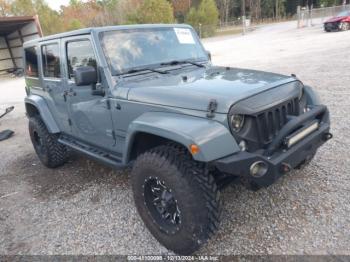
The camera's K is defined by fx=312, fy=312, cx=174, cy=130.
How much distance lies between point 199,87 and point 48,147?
2849mm

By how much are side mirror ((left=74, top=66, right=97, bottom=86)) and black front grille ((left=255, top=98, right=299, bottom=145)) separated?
5.55ft

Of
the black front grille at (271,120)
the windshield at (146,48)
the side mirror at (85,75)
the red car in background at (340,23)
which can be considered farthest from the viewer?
the red car in background at (340,23)

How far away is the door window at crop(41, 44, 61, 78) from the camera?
4.08m

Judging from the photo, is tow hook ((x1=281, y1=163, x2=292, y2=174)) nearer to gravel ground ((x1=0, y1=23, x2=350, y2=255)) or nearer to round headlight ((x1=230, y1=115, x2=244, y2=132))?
round headlight ((x1=230, y1=115, x2=244, y2=132))

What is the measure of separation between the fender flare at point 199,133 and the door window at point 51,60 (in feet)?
6.76

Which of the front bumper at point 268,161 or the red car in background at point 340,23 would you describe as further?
the red car in background at point 340,23

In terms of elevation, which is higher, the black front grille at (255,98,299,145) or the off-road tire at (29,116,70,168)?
the black front grille at (255,98,299,145)

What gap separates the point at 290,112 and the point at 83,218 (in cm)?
243

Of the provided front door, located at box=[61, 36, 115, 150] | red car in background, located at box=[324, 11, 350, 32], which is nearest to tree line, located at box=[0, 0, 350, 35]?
red car in background, located at box=[324, 11, 350, 32]

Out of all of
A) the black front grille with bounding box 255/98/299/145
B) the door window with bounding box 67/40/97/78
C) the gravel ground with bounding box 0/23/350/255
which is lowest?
the gravel ground with bounding box 0/23/350/255

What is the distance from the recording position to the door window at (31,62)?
4.69 m

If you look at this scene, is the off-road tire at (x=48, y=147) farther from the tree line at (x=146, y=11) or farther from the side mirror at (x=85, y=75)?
the tree line at (x=146, y=11)

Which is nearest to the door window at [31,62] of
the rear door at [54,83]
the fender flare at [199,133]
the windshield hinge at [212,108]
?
the rear door at [54,83]

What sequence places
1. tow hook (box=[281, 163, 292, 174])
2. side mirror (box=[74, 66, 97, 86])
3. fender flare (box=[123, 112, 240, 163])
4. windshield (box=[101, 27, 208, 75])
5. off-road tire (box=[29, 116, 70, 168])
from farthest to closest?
off-road tire (box=[29, 116, 70, 168])
windshield (box=[101, 27, 208, 75])
side mirror (box=[74, 66, 97, 86])
tow hook (box=[281, 163, 292, 174])
fender flare (box=[123, 112, 240, 163])
